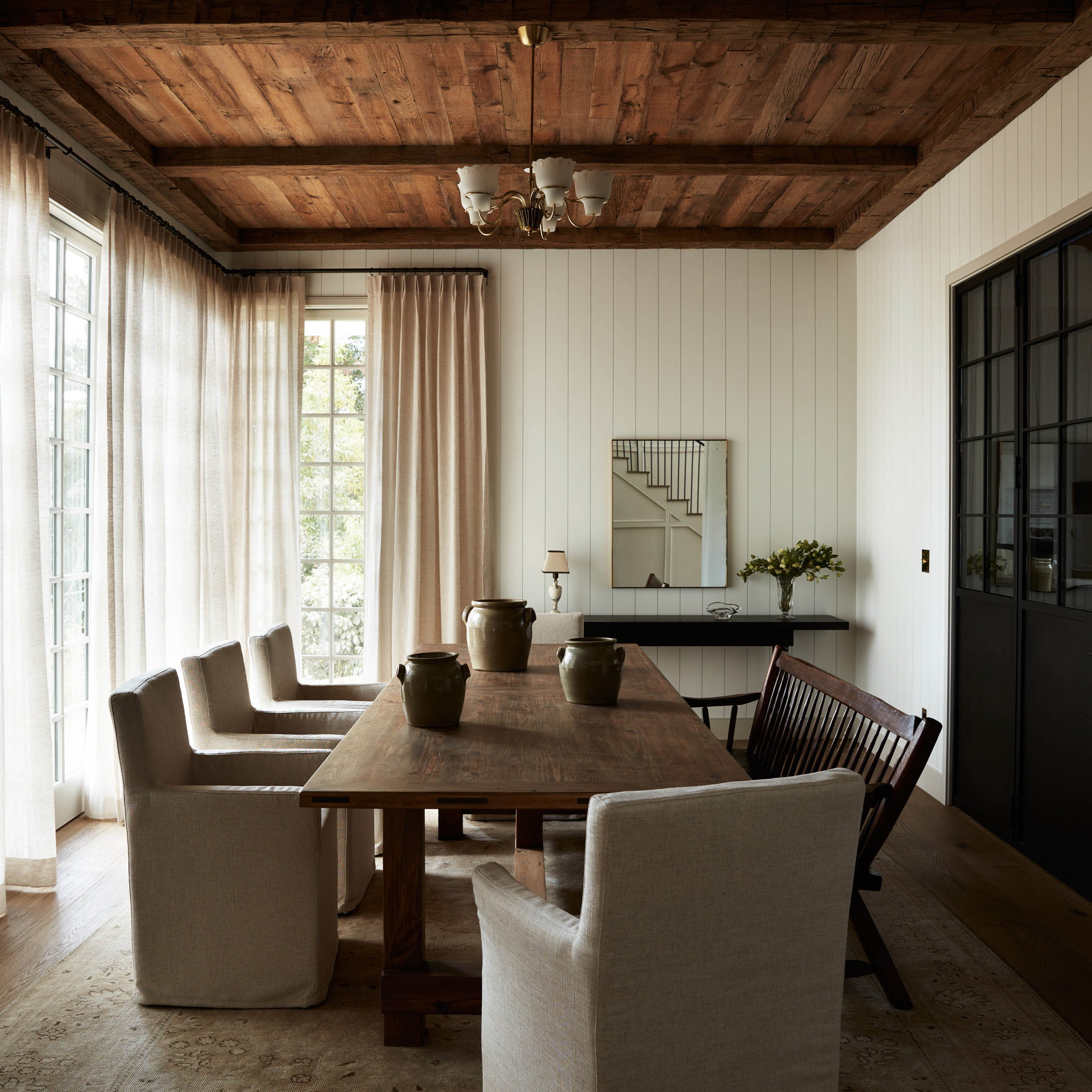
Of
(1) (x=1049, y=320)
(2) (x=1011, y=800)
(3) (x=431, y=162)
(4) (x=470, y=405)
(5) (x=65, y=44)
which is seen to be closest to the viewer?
(5) (x=65, y=44)

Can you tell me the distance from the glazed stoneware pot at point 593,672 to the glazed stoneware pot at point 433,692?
0.36m

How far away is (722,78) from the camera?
3.25 metres

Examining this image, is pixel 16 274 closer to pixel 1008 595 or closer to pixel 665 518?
pixel 665 518

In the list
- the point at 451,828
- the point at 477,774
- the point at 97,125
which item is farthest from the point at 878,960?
the point at 97,125

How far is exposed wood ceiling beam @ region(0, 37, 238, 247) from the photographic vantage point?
9.73 feet

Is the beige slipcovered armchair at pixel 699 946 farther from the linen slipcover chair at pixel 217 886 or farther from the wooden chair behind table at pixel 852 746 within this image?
the linen slipcover chair at pixel 217 886

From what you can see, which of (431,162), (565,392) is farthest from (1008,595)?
(431,162)

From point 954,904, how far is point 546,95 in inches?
127

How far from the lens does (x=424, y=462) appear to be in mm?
5027

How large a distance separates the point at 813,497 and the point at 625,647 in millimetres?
2070

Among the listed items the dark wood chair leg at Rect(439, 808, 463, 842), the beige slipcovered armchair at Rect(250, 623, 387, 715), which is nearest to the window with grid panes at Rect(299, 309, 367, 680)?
the beige slipcovered armchair at Rect(250, 623, 387, 715)

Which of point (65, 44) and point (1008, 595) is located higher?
point (65, 44)

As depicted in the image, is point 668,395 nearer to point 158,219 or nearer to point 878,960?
point 158,219

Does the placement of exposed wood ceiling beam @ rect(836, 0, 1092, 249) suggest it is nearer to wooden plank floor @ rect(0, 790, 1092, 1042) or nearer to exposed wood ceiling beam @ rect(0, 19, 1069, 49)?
exposed wood ceiling beam @ rect(0, 19, 1069, 49)
